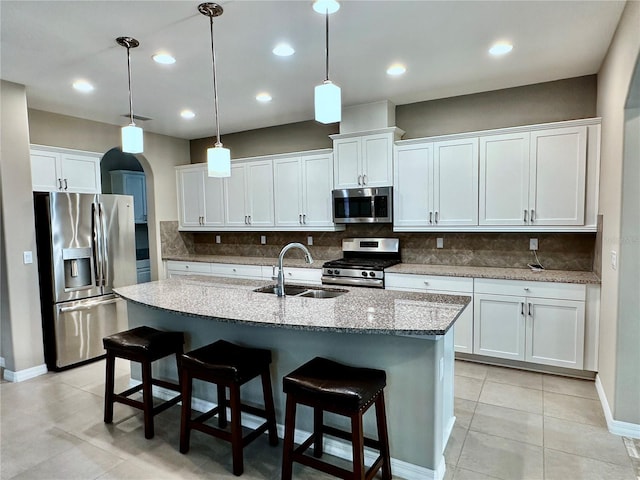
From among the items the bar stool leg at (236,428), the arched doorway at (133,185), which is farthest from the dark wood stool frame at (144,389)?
the arched doorway at (133,185)

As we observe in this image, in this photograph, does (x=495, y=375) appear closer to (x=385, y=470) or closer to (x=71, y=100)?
(x=385, y=470)

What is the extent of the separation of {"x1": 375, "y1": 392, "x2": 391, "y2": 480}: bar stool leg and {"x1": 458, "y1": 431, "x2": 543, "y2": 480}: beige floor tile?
488mm

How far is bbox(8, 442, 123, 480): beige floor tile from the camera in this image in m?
2.24

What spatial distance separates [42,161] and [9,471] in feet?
9.73

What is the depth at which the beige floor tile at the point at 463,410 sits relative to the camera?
2.74 meters

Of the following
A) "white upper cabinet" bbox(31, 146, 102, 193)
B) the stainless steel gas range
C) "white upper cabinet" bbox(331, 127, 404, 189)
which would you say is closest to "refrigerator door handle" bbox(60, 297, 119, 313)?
"white upper cabinet" bbox(31, 146, 102, 193)

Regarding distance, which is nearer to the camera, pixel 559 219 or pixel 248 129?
pixel 559 219

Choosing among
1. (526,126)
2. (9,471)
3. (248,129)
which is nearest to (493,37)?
(526,126)

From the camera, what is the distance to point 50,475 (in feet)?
7.38

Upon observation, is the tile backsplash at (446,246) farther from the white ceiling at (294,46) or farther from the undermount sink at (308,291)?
the undermount sink at (308,291)

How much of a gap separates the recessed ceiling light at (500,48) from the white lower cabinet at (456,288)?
1.94 meters

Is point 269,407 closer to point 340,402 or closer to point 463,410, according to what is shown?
point 340,402

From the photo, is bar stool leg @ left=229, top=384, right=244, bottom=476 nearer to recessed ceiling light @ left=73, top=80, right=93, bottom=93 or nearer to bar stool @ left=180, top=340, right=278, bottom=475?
bar stool @ left=180, top=340, right=278, bottom=475

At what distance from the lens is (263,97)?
4117 millimetres
